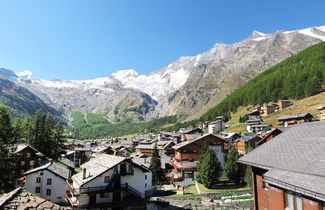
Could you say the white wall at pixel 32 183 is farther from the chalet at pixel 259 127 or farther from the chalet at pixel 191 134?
the chalet at pixel 259 127

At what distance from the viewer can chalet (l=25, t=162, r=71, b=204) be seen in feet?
164

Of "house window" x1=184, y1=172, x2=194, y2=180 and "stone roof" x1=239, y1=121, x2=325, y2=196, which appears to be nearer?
"stone roof" x1=239, y1=121, x2=325, y2=196

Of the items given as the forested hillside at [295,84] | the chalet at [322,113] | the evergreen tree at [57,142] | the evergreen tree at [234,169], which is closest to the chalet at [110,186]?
the evergreen tree at [234,169]

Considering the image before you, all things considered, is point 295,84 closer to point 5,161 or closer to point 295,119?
point 295,119

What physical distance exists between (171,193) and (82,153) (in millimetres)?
74372

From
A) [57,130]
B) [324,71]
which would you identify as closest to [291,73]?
[324,71]

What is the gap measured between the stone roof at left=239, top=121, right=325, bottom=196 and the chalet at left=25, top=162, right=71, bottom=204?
157 ft

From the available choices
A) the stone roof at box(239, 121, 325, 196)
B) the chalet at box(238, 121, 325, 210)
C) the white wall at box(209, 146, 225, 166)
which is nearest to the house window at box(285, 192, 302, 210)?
the chalet at box(238, 121, 325, 210)

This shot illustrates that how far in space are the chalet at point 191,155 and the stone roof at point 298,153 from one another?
146 feet

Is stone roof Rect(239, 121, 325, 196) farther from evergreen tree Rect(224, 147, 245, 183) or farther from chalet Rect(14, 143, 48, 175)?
chalet Rect(14, 143, 48, 175)

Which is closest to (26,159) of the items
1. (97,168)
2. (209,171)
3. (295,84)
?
(97,168)

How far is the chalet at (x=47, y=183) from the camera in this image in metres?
50.1

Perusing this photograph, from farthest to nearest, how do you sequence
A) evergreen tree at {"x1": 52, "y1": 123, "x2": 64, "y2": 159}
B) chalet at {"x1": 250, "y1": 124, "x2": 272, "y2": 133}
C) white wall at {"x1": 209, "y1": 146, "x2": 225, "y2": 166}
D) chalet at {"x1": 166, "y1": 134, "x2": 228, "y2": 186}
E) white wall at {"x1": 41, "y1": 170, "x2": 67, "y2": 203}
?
chalet at {"x1": 250, "y1": 124, "x2": 272, "y2": 133}
evergreen tree at {"x1": 52, "y1": 123, "x2": 64, "y2": 159}
white wall at {"x1": 209, "y1": 146, "x2": 225, "y2": 166}
chalet at {"x1": 166, "y1": 134, "x2": 228, "y2": 186}
white wall at {"x1": 41, "y1": 170, "x2": 67, "y2": 203}

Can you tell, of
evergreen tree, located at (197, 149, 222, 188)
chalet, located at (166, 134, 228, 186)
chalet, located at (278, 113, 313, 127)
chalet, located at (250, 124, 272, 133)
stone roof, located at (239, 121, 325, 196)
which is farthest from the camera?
chalet, located at (250, 124, 272, 133)
